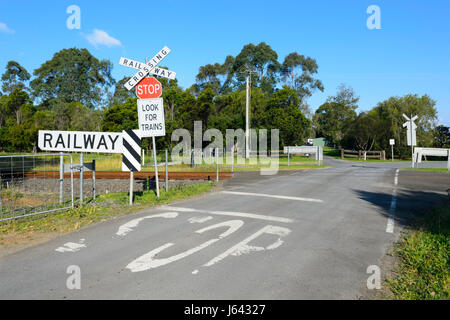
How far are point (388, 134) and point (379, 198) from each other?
39.8 m

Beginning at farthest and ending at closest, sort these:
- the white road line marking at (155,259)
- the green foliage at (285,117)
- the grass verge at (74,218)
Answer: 1. the green foliage at (285,117)
2. the grass verge at (74,218)
3. the white road line marking at (155,259)

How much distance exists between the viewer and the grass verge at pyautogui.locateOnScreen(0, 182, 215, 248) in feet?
21.8

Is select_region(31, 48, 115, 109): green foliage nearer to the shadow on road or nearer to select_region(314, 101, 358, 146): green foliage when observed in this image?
select_region(314, 101, 358, 146): green foliage

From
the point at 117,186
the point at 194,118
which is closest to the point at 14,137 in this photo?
the point at 194,118

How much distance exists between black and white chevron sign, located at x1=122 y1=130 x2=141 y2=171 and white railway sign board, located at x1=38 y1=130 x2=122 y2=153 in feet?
1.26

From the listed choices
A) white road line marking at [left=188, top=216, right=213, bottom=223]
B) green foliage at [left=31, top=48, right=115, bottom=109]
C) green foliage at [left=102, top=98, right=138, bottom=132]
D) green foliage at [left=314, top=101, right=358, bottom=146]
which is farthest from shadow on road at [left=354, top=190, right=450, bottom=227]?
green foliage at [left=31, top=48, right=115, bottom=109]

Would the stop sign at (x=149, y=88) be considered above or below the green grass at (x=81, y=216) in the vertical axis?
above

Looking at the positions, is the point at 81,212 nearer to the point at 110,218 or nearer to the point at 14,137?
the point at 110,218

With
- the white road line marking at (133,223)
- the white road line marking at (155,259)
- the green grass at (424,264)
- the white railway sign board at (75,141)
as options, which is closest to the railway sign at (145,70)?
the white railway sign board at (75,141)

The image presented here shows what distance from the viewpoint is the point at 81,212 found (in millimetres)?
8156

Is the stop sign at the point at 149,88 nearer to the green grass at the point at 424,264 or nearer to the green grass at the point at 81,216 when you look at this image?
the green grass at the point at 81,216

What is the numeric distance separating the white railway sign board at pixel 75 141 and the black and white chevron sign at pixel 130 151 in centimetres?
38

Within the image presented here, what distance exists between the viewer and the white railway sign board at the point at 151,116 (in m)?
10.1
